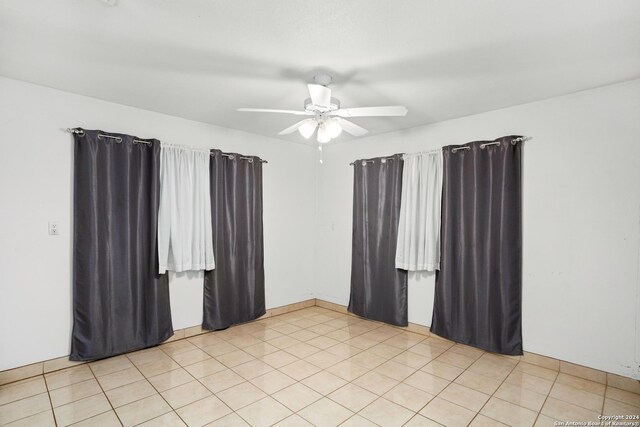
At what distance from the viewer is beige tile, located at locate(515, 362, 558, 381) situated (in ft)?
9.19

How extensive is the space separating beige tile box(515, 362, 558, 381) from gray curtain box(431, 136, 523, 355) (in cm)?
12

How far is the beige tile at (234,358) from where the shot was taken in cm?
303

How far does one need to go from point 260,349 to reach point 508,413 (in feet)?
7.41

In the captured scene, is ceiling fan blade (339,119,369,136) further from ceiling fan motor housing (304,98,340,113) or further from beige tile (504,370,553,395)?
beige tile (504,370,553,395)

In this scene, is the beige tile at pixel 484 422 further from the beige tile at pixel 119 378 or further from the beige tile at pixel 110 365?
the beige tile at pixel 110 365

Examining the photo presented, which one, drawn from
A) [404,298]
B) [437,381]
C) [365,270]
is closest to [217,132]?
[365,270]

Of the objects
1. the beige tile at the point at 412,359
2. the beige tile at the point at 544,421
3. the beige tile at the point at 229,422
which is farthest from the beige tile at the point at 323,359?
the beige tile at the point at 544,421

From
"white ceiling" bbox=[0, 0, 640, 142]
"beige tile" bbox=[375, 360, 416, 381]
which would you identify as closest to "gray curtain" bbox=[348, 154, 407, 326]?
"beige tile" bbox=[375, 360, 416, 381]

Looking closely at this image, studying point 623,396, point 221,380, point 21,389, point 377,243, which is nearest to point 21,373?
point 21,389

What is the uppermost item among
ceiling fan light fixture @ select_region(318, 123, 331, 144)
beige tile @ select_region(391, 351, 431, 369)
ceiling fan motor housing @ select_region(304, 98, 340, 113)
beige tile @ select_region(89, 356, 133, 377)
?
ceiling fan motor housing @ select_region(304, 98, 340, 113)

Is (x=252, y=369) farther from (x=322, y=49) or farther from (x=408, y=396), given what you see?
(x=322, y=49)

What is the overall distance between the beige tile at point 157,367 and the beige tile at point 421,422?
2.09 m

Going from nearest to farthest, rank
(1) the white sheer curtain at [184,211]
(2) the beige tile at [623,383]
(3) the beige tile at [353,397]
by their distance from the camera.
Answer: (3) the beige tile at [353,397] < (2) the beige tile at [623,383] < (1) the white sheer curtain at [184,211]

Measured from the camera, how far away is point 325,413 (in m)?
2.26
